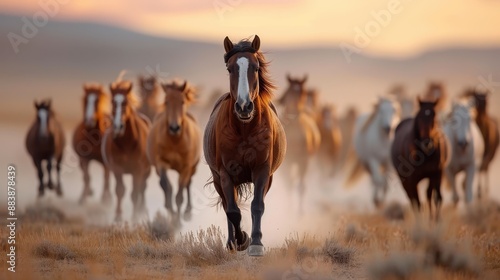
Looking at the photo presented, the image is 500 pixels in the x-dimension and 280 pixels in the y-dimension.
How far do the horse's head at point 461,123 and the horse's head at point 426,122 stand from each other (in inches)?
105

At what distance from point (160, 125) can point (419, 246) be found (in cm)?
748

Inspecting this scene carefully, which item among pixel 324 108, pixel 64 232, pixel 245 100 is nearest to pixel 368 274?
pixel 245 100

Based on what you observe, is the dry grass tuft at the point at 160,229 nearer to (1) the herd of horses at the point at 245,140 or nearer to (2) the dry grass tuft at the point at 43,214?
(1) the herd of horses at the point at 245,140

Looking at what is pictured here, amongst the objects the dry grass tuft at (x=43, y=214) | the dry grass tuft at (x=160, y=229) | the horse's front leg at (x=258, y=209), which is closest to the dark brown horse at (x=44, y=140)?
the dry grass tuft at (x=43, y=214)

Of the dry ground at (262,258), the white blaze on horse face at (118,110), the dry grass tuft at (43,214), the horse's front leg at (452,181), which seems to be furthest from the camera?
the horse's front leg at (452,181)

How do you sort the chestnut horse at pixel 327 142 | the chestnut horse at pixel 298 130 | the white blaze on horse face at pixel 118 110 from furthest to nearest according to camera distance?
the chestnut horse at pixel 327 142 < the chestnut horse at pixel 298 130 < the white blaze on horse face at pixel 118 110

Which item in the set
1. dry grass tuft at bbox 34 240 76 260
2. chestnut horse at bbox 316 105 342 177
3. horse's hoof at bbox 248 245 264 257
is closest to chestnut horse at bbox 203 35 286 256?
horse's hoof at bbox 248 245 264 257

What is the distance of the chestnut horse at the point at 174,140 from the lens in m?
16.3

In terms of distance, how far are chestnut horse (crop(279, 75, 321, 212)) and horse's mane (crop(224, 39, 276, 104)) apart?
1167cm

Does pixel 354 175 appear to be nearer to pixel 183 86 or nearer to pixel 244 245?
pixel 183 86

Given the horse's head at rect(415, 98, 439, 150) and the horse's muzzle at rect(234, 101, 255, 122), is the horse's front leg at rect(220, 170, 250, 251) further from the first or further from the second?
the horse's head at rect(415, 98, 439, 150)

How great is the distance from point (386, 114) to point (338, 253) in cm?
1087

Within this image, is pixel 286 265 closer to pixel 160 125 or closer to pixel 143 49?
pixel 160 125

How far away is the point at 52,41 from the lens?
285 ft
